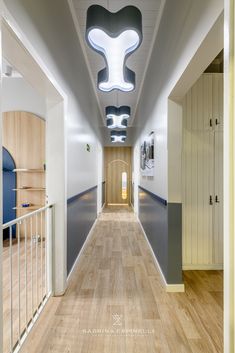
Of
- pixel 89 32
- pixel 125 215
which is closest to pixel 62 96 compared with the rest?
pixel 89 32

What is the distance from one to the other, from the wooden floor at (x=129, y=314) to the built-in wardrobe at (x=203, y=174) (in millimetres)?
277

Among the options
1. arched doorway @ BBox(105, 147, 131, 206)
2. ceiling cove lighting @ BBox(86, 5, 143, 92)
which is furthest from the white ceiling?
arched doorway @ BBox(105, 147, 131, 206)

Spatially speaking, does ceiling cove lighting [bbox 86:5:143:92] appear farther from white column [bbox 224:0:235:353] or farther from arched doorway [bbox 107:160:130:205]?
arched doorway [bbox 107:160:130:205]

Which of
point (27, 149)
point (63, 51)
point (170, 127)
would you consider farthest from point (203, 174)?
point (27, 149)

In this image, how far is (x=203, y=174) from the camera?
9.65 feet

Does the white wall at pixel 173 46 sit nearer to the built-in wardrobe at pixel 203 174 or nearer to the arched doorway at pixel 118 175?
the built-in wardrobe at pixel 203 174

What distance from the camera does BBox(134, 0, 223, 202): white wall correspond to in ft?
4.54

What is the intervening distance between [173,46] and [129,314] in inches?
95.6

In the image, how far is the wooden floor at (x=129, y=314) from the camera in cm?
166

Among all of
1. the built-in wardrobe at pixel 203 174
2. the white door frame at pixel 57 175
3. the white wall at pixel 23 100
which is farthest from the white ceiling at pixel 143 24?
the white wall at pixel 23 100

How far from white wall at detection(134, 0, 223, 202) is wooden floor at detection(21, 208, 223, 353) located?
3.31ft

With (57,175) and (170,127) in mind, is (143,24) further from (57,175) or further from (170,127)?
(57,175)

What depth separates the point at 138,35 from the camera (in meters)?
1.72

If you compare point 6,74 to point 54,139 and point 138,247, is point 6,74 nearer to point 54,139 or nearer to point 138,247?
point 54,139
